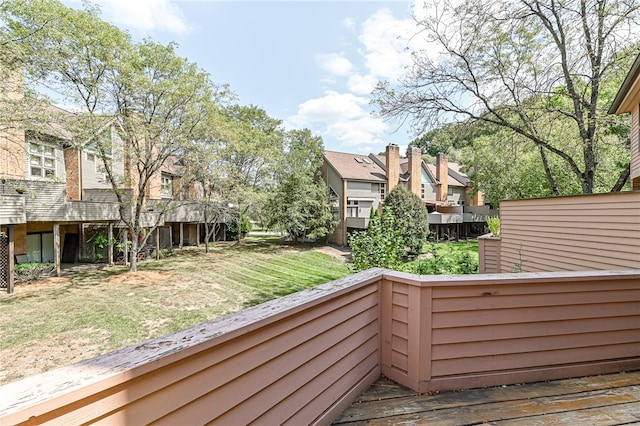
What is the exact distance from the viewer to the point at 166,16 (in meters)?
9.82

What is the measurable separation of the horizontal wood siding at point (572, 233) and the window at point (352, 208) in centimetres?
1596

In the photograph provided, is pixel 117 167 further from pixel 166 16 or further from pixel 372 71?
pixel 372 71

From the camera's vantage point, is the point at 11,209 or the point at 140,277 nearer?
the point at 11,209

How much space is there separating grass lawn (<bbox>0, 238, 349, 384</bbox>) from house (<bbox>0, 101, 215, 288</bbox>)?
2231 millimetres

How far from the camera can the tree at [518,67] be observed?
7801 mm

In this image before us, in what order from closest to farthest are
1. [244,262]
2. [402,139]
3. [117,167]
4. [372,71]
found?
[402,139] → [372,71] → [117,167] → [244,262]

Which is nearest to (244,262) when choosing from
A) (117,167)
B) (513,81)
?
(117,167)

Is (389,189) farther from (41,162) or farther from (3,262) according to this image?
(3,262)

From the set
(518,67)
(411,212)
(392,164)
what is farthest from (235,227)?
(518,67)

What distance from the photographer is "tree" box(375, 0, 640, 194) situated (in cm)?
780

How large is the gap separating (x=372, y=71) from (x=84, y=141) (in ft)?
34.3

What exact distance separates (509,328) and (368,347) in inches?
46.3

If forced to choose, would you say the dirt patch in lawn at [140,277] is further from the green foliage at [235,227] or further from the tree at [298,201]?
the green foliage at [235,227]

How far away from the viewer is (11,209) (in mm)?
10008
